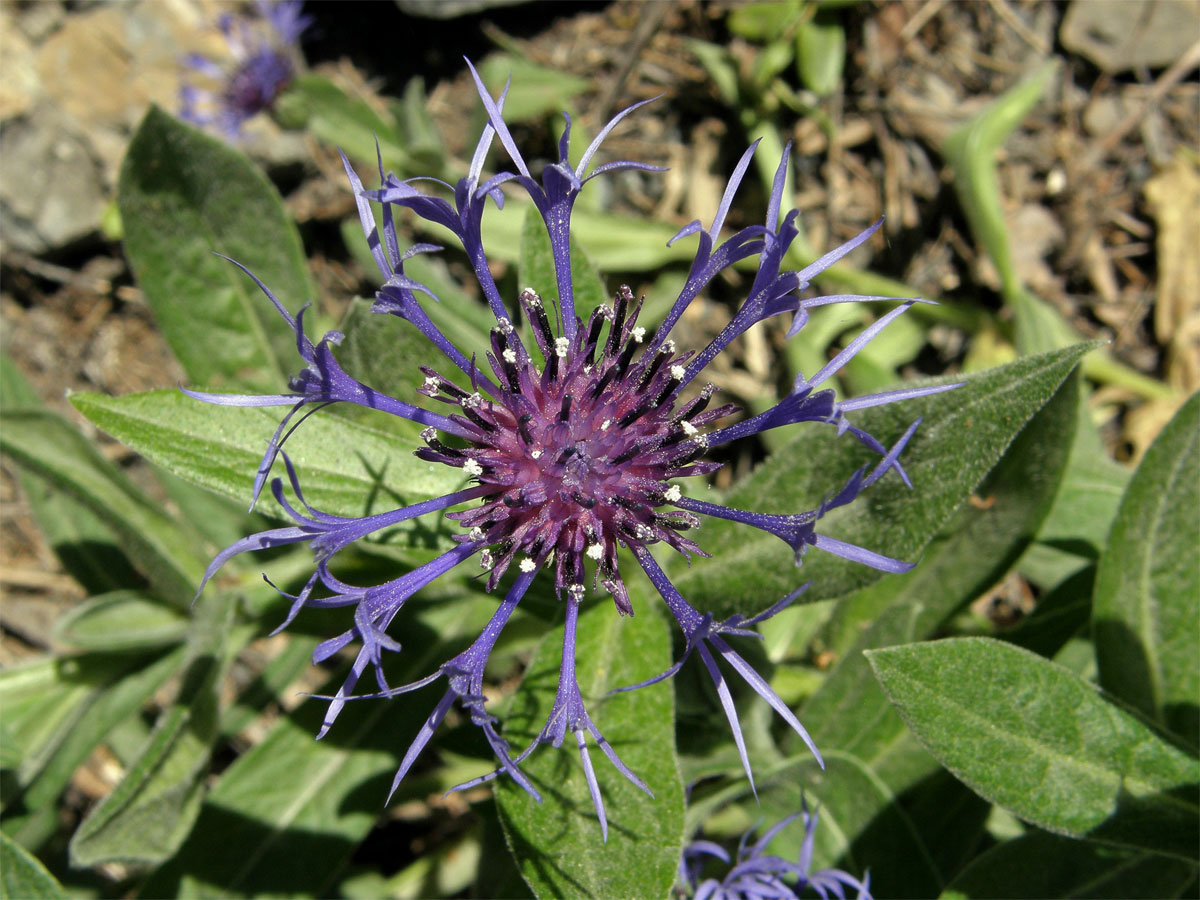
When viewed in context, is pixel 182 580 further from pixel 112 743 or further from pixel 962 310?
pixel 962 310

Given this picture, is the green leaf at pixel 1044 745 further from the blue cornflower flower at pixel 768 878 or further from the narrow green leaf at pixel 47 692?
the narrow green leaf at pixel 47 692

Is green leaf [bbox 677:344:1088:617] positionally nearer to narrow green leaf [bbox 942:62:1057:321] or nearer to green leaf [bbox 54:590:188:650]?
green leaf [bbox 54:590:188:650]

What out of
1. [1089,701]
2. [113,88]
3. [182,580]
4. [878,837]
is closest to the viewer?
[1089,701]

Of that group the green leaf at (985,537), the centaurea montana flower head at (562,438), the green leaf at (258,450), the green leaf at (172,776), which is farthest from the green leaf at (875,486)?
the green leaf at (172,776)

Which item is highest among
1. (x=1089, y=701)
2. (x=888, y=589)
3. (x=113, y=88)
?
(x=113, y=88)

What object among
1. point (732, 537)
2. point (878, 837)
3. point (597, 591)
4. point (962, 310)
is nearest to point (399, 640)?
point (597, 591)
